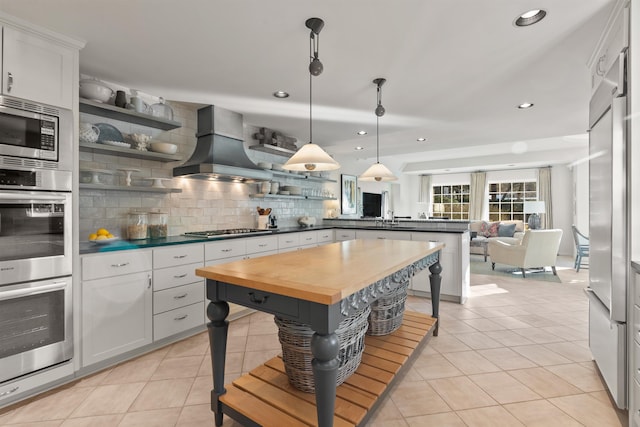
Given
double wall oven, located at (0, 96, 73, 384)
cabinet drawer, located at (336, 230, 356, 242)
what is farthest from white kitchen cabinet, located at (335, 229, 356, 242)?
double wall oven, located at (0, 96, 73, 384)

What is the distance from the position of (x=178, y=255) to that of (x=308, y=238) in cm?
199

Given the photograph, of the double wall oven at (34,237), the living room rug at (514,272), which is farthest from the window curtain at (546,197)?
the double wall oven at (34,237)

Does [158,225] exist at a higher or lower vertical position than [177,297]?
higher

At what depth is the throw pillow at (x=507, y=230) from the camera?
8109mm

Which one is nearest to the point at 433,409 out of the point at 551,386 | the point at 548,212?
the point at 551,386

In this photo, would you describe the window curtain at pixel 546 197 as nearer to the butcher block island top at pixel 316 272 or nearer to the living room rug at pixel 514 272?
the living room rug at pixel 514 272

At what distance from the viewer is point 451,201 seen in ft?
34.6

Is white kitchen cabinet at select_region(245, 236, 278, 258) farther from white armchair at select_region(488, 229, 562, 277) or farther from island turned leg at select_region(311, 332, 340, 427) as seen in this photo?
white armchair at select_region(488, 229, 562, 277)

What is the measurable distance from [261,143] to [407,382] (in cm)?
350

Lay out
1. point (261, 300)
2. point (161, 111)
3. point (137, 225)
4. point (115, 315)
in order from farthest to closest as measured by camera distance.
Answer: point (161, 111)
point (137, 225)
point (115, 315)
point (261, 300)

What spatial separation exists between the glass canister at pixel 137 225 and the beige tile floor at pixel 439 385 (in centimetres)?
110

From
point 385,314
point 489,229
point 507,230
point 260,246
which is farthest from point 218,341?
point 489,229

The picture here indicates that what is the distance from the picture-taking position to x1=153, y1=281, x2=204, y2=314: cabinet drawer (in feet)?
8.92

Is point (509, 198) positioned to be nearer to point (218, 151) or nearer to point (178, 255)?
point (218, 151)
